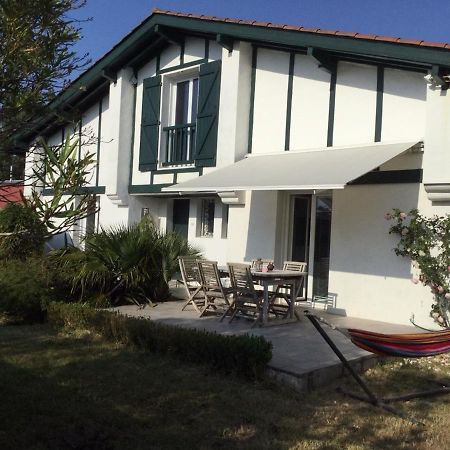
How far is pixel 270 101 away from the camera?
1234 cm

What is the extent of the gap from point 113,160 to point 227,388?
10351 mm

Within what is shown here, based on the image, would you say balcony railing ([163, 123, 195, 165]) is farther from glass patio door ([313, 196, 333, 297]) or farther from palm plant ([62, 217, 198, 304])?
glass patio door ([313, 196, 333, 297])

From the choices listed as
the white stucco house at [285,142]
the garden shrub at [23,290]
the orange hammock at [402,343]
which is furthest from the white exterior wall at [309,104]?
the orange hammock at [402,343]

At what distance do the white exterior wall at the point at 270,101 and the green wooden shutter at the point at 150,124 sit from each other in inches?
131

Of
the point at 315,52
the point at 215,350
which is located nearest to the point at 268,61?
the point at 315,52

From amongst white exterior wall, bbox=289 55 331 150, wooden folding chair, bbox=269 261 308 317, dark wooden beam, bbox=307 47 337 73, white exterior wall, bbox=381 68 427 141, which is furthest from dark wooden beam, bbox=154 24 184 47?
wooden folding chair, bbox=269 261 308 317

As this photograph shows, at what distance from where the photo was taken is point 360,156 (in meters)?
9.94

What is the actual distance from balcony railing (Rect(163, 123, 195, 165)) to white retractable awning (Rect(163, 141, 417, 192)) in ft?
6.88

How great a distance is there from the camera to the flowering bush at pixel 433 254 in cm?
930

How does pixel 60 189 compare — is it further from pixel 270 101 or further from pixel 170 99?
pixel 170 99

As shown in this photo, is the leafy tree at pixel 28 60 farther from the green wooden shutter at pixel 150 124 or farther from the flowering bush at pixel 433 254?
the green wooden shutter at pixel 150 124

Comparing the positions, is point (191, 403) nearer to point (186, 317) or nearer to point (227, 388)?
point (227, 388)

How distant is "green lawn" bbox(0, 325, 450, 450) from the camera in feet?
16.9

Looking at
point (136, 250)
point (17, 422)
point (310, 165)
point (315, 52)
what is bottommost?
point (17, 422)
